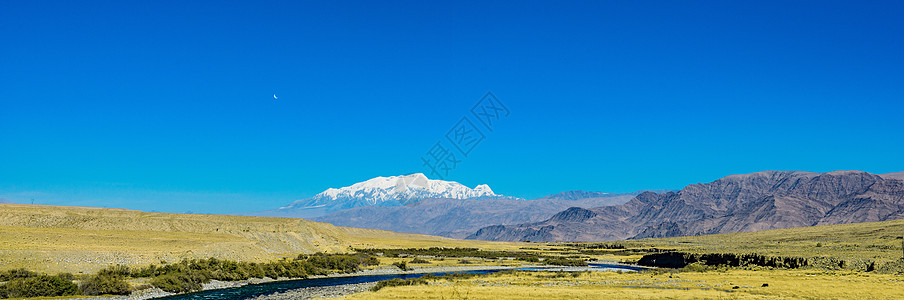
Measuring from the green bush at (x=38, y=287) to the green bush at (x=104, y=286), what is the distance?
777 mm

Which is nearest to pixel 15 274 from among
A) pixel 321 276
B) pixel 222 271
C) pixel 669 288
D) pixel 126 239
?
pixel 222 271

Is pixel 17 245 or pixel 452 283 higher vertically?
pixel 17 245

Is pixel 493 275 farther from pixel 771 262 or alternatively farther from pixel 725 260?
pixel 725 260

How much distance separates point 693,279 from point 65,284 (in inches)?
2254

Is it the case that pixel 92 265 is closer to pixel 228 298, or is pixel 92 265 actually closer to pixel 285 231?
pixel 228 298

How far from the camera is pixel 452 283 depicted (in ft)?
184

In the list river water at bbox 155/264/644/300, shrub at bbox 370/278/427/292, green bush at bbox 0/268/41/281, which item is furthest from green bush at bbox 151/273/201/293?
shrub at bbox 370/278/427/292

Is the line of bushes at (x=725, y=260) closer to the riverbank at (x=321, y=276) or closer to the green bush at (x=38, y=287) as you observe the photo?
the riverbank at (x=321, y=276)

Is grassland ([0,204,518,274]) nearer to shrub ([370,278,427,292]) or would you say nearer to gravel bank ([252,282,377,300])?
gravel bank ([252,282,377,300])

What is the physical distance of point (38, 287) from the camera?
42.9 meters

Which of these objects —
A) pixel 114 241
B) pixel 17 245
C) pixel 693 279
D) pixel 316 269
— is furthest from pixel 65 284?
pixel 693 279

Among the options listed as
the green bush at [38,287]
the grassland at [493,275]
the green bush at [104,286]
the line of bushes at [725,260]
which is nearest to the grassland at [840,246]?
the grassland at [493,275]

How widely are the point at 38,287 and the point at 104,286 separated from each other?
14.4 ft

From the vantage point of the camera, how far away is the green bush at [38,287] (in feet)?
137
